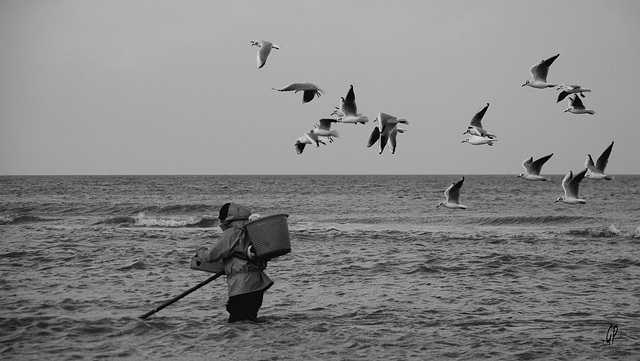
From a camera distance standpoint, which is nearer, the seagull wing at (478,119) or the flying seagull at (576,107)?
the seagull wing at (478,119)

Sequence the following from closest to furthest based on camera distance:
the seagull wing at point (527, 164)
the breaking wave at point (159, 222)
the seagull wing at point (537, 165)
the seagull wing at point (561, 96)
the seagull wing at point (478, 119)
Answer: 1. the seagull wing at point (478, 119)
2. the seagull wing at point (561, 96)
3. the seagull wing at point (537, 165)
4. the seagull wing at point (527, 164)
5. the breaking wave at point (159, 222)

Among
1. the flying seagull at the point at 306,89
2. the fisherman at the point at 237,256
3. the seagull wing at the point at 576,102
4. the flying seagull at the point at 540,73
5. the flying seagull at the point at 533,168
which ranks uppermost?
the flying seagull at the point at 540,73

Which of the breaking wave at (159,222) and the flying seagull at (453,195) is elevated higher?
the flying seagull at (453,195)

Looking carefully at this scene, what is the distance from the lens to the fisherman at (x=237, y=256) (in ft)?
26.2

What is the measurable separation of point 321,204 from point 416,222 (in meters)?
12.3

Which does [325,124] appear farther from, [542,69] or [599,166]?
[599,166]

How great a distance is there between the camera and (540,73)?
13.1 m

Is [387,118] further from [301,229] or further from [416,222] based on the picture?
[416,222]

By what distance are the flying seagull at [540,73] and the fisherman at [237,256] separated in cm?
727

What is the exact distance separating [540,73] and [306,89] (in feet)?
15.5

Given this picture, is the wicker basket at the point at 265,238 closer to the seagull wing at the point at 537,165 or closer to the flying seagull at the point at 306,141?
the flying seagull at the point at 306,141

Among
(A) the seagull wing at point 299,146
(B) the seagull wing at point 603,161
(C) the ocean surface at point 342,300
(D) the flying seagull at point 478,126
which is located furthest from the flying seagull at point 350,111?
(B) the seagull wing at point 603,161

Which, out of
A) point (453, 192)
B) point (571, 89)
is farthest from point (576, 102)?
point (453, 192)

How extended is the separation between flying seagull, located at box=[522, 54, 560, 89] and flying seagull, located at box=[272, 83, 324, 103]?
4.18m
